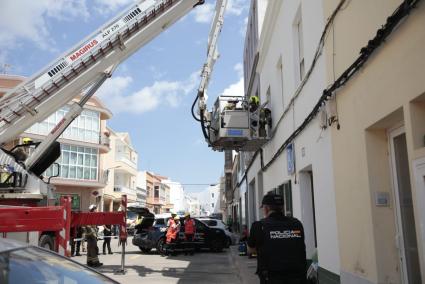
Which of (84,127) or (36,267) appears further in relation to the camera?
(84,127)

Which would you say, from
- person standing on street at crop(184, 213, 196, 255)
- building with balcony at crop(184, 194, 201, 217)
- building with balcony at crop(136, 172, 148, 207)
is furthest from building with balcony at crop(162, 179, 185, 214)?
person standing on street at crop(184, 213, 196, 255)

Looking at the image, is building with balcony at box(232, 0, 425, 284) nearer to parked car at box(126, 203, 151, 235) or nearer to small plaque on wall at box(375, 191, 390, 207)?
small plaque on wall at box(375, 191, 390, 207)

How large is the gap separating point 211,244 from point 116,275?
834 cm

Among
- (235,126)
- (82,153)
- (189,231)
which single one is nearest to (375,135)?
(235,126)

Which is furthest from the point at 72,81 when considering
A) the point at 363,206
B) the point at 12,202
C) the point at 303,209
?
the point at 363,206

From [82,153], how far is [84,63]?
94.8ft

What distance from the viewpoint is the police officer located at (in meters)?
4.73

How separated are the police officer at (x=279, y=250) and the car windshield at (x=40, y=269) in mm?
1809

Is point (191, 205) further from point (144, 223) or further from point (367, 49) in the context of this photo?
point (367, 49)

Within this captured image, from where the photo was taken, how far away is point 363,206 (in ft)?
17.5

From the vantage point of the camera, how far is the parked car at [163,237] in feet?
62.5

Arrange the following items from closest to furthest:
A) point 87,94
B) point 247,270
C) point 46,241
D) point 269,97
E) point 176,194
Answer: point 46,241
point 247,270
point 87,94
point 269,97
point 176,194

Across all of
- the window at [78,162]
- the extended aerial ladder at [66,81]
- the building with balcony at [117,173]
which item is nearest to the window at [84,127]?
the window at [78,162]

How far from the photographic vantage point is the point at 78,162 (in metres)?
39.7
